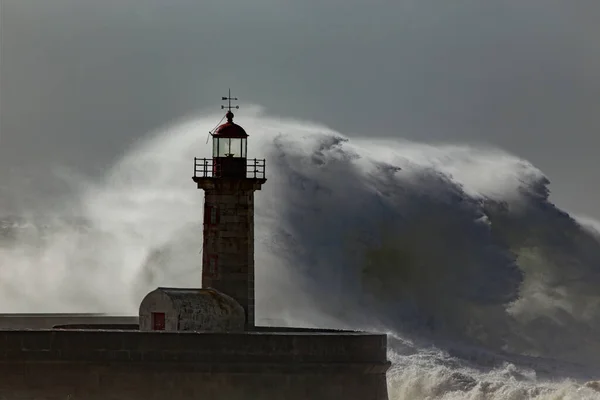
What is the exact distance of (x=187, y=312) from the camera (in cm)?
2466

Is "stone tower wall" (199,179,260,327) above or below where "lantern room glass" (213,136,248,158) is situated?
below

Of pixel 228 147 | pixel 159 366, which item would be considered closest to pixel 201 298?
pixel 159 366

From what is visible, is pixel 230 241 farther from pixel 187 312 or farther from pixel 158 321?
pixel 158 321

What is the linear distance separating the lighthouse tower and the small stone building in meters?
0.89

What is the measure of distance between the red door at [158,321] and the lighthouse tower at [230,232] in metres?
1.71

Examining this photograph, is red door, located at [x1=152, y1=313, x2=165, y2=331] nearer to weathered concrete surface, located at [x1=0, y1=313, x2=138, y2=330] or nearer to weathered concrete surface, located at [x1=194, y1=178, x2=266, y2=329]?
weathered concrete surface, located at [x1=194, y1=178, x2=266, y2=329]

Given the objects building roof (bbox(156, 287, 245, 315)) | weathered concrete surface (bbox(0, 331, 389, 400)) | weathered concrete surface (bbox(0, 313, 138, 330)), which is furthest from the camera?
weathered concrete surface (bbox(0, 313, 138, 330))

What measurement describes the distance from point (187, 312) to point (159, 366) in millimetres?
2038

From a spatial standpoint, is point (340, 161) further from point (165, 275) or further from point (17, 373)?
point (17, 373)

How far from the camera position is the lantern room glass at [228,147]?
87.9ft

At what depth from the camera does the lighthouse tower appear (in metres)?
26.3

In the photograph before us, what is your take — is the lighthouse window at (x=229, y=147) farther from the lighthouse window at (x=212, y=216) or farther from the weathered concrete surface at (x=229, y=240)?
the lighthouse window at (x=212, y=216)


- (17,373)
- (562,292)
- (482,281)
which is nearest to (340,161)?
(482,281)

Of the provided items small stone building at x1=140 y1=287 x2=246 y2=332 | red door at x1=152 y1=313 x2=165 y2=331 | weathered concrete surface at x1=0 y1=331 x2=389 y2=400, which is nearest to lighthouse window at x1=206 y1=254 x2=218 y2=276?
small stone building at x1=140 y1=287 x2=246 y2=332
